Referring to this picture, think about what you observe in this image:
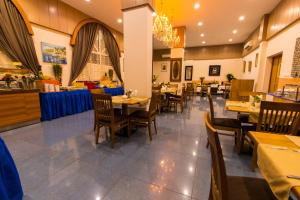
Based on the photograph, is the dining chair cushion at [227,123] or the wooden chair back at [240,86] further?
the wooden chair back at [240,86]

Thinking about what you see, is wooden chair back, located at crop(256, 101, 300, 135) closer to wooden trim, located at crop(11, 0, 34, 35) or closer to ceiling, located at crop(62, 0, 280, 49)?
ceiling, located at crop(62, 0, 280, 49)

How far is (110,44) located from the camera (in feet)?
22.2

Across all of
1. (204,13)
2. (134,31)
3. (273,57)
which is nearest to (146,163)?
(134,31)

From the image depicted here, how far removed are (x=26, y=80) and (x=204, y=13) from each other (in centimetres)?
607

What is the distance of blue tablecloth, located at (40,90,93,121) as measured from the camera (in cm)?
368

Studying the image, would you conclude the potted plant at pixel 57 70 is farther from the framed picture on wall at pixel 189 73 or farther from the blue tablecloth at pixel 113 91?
the framed picture on wall at pixel 189 73

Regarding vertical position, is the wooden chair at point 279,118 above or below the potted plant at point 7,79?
below

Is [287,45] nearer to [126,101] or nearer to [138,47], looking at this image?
[138,47]

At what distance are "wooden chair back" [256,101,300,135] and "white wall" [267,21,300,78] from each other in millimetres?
3012

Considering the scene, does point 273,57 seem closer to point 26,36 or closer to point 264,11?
point 264,11

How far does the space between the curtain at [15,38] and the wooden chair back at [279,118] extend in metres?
5.21

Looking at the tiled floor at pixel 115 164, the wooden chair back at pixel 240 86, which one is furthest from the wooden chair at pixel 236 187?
the wooden chair back at pixel 240 86

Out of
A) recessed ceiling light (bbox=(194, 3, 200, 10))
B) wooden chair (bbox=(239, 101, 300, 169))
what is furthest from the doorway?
wooden chair (bbox=(239, 101, 300, 169))

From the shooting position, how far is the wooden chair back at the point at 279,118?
5.14ft
